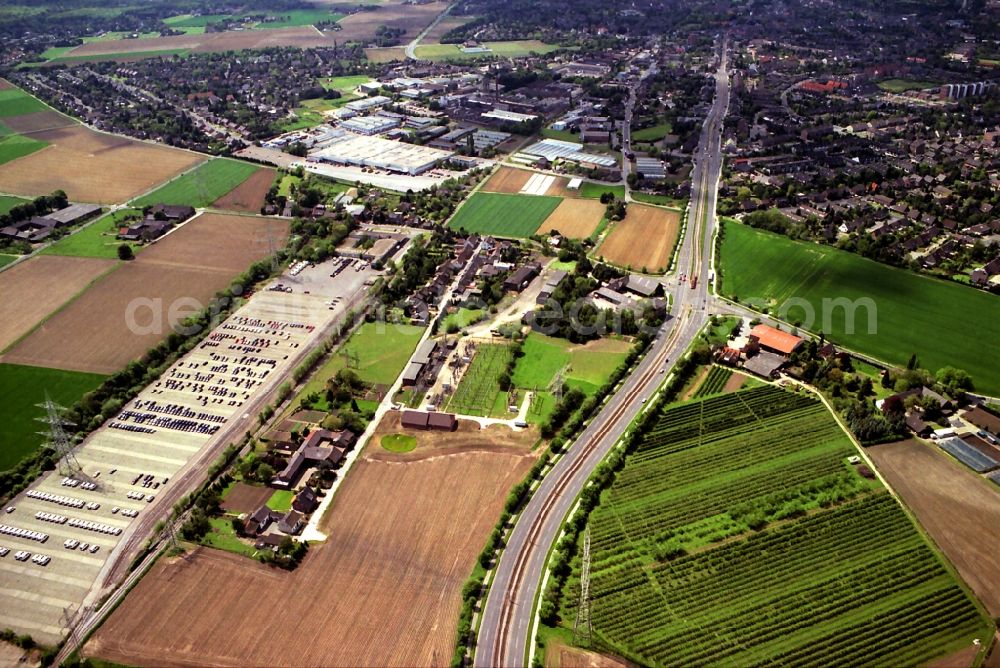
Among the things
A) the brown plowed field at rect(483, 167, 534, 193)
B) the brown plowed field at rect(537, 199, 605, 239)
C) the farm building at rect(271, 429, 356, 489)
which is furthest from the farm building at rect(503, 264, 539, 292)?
the farm building at rect(271, 429, 356, 489)

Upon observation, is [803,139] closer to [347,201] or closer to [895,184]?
[895,184]

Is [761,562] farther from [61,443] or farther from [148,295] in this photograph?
[148,295]

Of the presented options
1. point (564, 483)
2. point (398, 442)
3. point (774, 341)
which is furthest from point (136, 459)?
point (774, 341)

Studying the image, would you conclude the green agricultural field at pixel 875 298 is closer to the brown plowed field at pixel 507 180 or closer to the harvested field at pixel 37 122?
the brown plowed field at pixel 507 180

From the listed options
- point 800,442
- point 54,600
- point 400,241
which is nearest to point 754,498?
point 800,442

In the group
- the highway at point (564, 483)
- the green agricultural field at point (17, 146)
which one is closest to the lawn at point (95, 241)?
the green agricultural field at point (17, 146)
